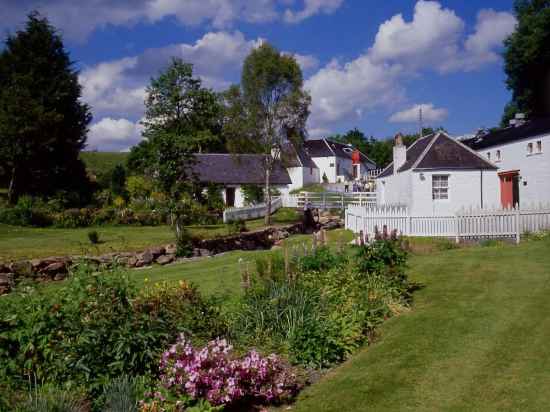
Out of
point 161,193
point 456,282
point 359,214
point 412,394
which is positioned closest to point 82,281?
point 412,394

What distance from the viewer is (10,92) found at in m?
32.7

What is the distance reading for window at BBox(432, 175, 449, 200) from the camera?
25.3 meters

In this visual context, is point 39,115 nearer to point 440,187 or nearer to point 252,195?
point 252,195

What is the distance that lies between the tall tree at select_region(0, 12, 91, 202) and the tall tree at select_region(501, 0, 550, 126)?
3454 centimetres

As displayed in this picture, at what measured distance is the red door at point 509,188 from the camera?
27.1 meters

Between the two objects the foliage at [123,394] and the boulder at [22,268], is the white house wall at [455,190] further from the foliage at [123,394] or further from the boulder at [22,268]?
the foliage at [123,394]

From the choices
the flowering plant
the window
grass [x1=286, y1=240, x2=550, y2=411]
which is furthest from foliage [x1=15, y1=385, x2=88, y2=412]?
the window

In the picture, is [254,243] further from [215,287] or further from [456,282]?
[456,282]

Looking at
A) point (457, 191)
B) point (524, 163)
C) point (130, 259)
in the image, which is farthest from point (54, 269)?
point (524, 163)

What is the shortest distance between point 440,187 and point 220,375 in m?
21.9

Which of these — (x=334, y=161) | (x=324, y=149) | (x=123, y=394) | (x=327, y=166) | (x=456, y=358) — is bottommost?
(x=456, y=358)

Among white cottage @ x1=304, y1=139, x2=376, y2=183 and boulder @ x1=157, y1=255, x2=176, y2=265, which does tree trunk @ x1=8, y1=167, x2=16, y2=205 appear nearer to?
boulder @ x1=157, y1=255, x2=176, y2=265

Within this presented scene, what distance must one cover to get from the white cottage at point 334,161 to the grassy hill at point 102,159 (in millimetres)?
23738

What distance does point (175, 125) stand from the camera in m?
23.4
